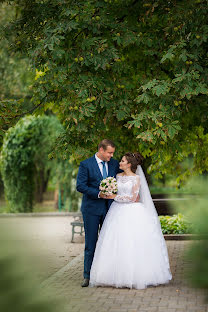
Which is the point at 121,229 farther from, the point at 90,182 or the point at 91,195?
the point at 90,182

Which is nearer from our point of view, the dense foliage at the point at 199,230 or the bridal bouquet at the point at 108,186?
the dense foliage at the point at 199,230

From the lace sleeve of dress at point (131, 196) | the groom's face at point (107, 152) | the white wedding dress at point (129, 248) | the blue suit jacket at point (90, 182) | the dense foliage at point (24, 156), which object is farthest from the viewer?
the dense foliage at point (24, 156)

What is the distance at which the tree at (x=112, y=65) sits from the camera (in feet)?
24.6

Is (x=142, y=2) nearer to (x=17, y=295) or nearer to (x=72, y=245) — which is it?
(x=72, y=245)

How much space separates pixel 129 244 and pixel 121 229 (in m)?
0.25

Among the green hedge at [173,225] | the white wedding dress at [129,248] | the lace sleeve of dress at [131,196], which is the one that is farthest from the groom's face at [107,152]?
the green hedge at [173,225]

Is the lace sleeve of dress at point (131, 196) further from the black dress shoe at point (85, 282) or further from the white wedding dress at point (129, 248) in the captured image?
the black dress shoe at point (85, 282)

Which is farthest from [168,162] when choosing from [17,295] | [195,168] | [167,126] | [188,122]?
[17,295]

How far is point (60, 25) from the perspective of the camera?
7742 millimetres

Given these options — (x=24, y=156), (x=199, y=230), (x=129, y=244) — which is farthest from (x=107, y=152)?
(x=24, y=156)

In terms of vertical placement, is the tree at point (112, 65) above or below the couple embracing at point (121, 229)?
above

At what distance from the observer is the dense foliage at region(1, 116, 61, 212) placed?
23.0 metres

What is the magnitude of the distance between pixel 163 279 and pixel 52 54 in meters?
3.63

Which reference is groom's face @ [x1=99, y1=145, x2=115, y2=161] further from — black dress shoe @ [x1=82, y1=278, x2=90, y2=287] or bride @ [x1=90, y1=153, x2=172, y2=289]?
black dress shoe @ [x1=82, y1=278, x2=90, y2=287]
